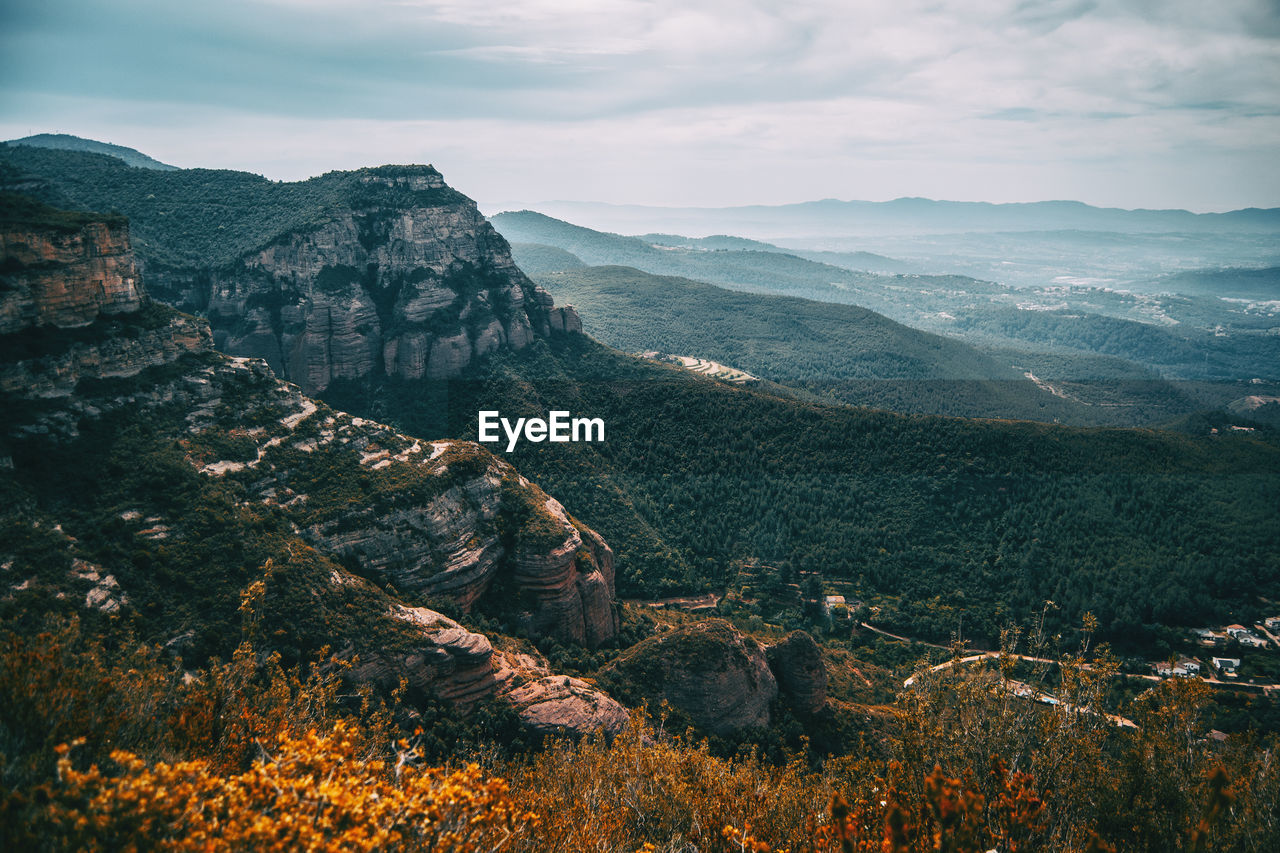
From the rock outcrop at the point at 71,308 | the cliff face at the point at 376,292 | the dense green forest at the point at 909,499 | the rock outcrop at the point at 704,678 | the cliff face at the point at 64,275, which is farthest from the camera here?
the cliff face at the point at 376,292

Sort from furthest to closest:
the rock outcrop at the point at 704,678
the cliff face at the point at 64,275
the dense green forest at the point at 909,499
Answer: the dense green forest at the point at 909,499
the rock outcrop at the point at 704,678
the cliff face at the point at 64,275

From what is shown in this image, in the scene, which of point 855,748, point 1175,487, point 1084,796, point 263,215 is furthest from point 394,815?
point 263,215

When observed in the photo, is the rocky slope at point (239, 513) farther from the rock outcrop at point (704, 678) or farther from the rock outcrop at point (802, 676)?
the rock outcrop at point (802, 676)

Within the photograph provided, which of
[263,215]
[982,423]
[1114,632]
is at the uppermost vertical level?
[263,215]

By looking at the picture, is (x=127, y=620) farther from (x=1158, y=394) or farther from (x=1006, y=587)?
(x=1158, y=394)
